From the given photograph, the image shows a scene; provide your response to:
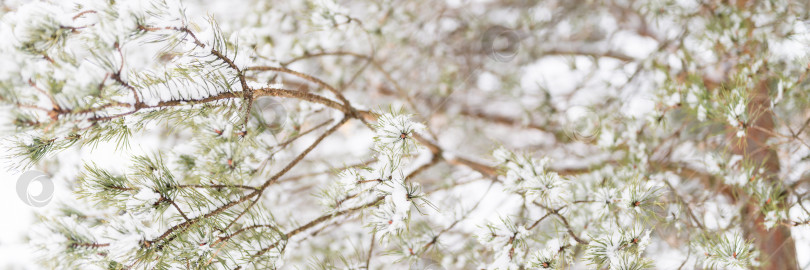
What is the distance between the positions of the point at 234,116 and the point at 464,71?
1.96 meters

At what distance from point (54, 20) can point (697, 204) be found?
1718 mm

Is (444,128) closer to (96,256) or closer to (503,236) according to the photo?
(503,236)

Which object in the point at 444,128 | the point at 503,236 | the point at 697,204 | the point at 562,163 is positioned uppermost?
the point at 444,128

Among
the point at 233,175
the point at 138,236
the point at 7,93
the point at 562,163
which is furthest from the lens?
the point at 562,163

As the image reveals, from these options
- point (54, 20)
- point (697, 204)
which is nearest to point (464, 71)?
point (697, 204)

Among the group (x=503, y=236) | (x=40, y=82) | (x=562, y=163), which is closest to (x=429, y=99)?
(x=562, y=163)

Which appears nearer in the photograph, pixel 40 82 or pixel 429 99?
pixel 40 82

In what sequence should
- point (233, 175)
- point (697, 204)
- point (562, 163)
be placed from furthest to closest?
point (562, 163)
point (697, 204)
point (233, 175)

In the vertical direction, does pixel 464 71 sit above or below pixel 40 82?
above

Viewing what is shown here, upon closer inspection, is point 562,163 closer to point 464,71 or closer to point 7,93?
point 464,71

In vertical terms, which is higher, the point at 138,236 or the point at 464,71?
the point at 464,71

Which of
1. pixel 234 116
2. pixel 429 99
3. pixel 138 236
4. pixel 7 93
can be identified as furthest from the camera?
pixel 429 99

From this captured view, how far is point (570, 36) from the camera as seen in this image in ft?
9.12

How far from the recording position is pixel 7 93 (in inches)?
23.8
